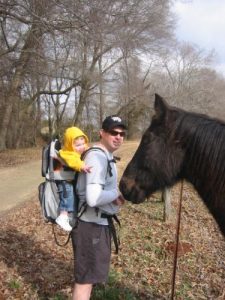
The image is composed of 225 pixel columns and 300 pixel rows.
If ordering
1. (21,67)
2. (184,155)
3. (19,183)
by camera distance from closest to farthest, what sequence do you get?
1. (184,155)
2. (19,183)
3. (21,67)

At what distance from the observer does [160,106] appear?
3.10 metres

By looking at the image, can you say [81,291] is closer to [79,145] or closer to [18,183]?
[79,145]

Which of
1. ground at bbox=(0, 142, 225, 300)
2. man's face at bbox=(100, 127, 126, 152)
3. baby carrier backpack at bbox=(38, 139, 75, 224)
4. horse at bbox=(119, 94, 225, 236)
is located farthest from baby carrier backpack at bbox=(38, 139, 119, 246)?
ground at bbox=(0, 142, 225, 300)

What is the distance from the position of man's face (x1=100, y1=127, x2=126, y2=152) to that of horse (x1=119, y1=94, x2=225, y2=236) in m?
0.41

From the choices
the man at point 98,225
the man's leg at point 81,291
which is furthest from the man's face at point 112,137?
the man's leg at point 81,291

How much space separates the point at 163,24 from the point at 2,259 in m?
19.8

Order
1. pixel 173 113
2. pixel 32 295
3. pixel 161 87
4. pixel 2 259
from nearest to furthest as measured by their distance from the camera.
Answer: pixel 173 113 < pixel 32 295 < pixel 2 259 < pixel 161 87

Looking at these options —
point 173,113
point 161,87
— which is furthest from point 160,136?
point 161,87

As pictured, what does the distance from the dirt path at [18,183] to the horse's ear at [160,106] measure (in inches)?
276

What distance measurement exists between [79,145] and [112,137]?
401 millimetres

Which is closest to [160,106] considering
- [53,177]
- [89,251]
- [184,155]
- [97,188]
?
[184,155]

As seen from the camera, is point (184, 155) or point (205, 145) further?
point (184, 155)

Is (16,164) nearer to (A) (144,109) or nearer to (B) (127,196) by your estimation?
(B) (127,196)

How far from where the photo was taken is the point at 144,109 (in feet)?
129
